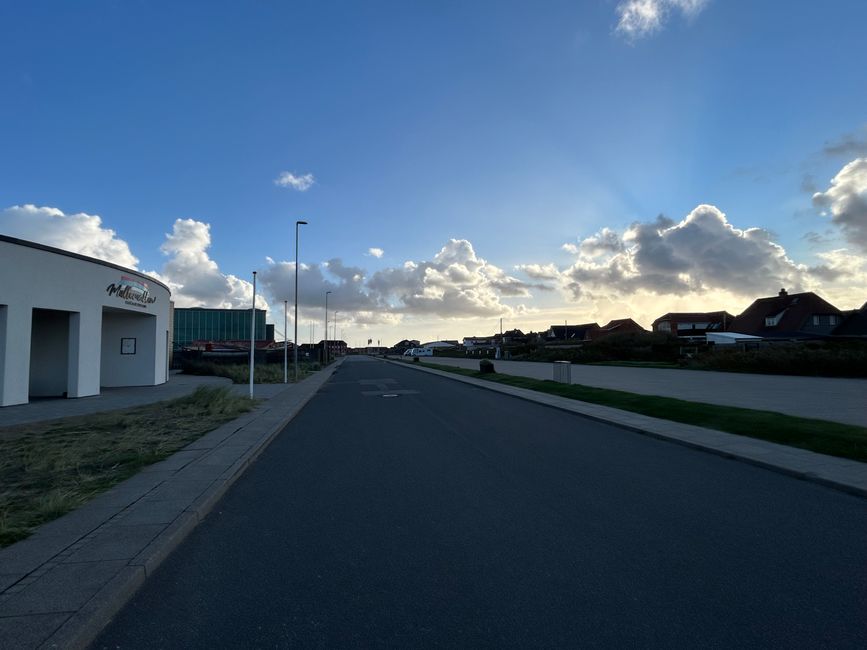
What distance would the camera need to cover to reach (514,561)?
5.00 meters

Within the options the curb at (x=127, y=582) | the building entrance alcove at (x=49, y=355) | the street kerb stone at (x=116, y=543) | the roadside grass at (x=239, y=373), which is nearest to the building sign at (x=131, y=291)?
the building entrance alcove at (x=49, y=355)

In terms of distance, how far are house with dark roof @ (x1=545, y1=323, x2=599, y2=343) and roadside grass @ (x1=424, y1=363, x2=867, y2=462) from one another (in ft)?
338

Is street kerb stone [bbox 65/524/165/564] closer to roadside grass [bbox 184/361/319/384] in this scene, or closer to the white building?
the white building

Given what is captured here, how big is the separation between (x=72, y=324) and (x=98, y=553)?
706 inches

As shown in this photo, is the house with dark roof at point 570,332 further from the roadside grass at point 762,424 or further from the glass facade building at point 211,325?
the roadside grass at point 762,424

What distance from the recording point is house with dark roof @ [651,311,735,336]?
308ft

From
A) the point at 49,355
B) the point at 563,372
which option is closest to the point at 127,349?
the point at 49,355

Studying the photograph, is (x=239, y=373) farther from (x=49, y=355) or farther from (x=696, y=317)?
(x=696, y=317)

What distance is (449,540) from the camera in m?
5.58

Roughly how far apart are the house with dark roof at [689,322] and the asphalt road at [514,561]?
92.5m

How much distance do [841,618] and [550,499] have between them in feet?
11.3

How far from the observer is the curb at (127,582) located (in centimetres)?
361

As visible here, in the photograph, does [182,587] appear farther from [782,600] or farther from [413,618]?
[782,600]

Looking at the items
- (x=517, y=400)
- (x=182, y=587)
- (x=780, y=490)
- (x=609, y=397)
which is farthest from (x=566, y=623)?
(x=517, y=400)
